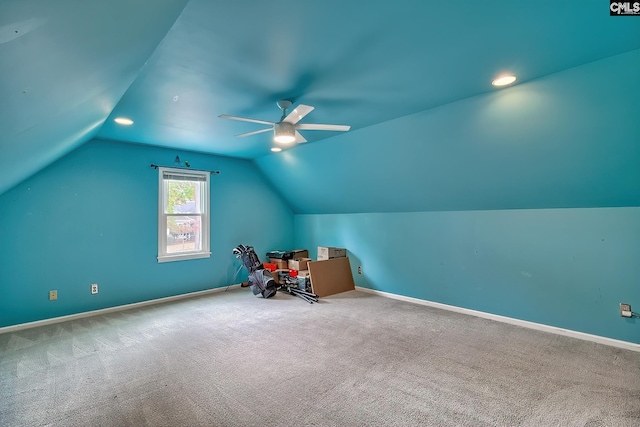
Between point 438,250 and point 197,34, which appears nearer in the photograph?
point 197,34

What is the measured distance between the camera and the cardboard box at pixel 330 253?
214 inches

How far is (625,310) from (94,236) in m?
6.35

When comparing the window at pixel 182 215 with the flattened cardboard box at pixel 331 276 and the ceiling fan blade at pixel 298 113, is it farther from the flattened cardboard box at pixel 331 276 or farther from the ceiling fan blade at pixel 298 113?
the ceiling fan blade at pixel 298 113

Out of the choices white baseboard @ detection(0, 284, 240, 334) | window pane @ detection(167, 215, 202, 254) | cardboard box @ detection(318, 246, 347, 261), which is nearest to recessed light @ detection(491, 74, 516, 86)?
cardboard box @ detection(318, 246, 347, 261)

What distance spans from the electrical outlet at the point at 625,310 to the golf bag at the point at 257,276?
14.0ft

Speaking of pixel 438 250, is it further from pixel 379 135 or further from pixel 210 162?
pixel 210 162

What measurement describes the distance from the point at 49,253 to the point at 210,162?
2575 mm

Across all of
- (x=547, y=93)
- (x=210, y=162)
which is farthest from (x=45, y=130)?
(x=547, y=93)

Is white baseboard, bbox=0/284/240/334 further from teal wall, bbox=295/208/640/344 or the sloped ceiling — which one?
teal wall, bbox=295/208/640/344

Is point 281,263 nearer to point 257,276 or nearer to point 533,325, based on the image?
point 257,276

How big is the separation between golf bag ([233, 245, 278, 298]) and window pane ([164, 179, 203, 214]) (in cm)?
110

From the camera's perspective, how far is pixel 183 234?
5047mm

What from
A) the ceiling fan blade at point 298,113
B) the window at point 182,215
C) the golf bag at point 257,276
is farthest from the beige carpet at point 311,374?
the ceiling fan blade at point 298,113

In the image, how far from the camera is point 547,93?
2580 mm
